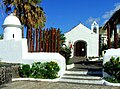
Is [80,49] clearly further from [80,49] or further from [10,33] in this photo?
[10,33]

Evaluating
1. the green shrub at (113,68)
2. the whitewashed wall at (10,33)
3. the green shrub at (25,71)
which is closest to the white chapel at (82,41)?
the whitewashed wall at (10,33)

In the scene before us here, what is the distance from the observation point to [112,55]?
1431 cm

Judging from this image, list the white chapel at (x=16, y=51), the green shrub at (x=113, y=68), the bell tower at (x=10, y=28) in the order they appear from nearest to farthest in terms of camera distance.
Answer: the green shrub at (x=113, y=68) < the white chapel at (x=16, y=51) < the bell tower at (x=10, y=28)

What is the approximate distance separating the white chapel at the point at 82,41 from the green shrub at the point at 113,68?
2465 centimetres

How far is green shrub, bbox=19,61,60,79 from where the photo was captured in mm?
15281

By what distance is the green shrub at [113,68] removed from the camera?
13719 millimetres

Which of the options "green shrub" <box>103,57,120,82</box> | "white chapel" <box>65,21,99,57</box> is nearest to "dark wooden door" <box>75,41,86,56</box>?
"white chapel" <box>65,21,99,57</box>

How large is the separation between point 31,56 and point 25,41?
1108 mm

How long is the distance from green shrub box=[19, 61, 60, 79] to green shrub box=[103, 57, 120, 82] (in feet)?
10.5

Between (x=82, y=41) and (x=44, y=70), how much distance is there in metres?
25.2

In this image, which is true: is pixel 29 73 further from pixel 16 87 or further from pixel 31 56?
pixel 16 87

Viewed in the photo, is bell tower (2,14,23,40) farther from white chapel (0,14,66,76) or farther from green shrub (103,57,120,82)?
green shrub (103,57,120,82)

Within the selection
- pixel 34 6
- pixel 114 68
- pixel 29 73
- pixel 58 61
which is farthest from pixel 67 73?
pixel 34 6

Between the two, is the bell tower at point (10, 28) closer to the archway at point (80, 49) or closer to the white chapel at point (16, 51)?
the white chapel at point (16, 51)
